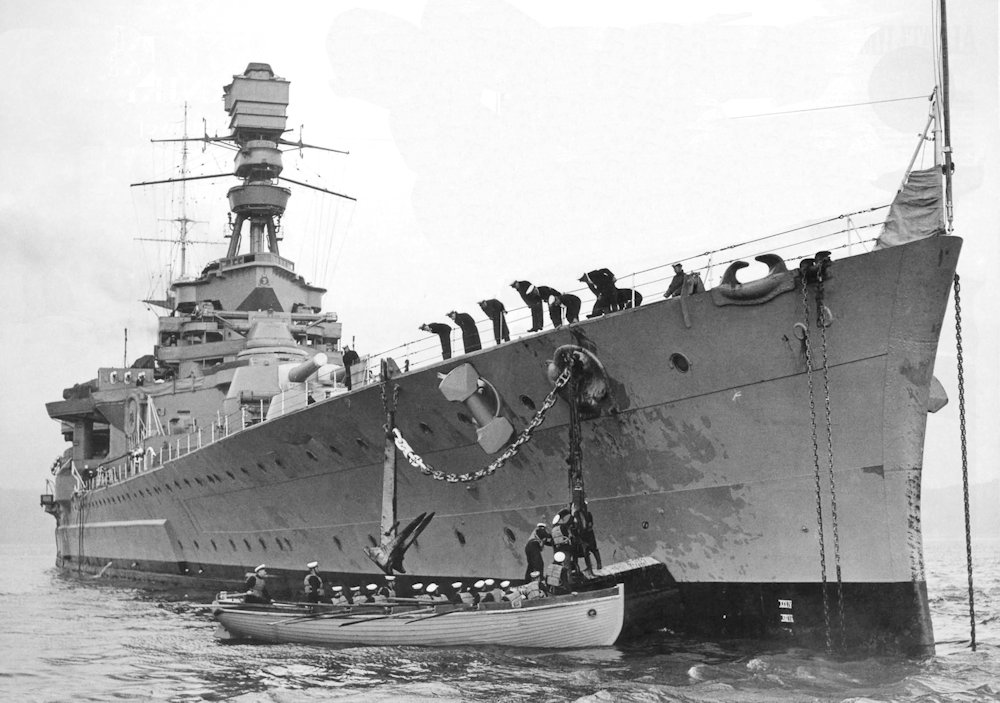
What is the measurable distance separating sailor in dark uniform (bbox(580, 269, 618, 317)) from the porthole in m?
1.09

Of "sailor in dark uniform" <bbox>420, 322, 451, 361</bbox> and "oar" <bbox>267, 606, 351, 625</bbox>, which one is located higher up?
"sailor in dark uniform" <bbox>420, 322, 451, 361</bbox>

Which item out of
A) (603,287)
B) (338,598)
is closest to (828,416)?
(603,287)

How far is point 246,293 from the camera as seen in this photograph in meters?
30.1

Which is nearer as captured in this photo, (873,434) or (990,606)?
(873,434)

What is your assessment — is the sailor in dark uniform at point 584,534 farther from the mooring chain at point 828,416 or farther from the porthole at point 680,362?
the mooring chain at point 828,416

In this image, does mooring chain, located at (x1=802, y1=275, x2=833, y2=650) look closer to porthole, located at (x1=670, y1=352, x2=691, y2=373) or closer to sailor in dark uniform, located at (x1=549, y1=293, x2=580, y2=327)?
porthole, located at (x1=670, y1=352, x2=691, y2=373)

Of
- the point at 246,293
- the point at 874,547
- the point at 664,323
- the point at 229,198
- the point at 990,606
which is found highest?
the point at 229,198

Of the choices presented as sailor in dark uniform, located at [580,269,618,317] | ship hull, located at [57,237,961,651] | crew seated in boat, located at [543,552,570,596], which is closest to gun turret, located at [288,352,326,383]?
ship hull, located at [57,237,961,651]

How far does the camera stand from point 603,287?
12.5 metres

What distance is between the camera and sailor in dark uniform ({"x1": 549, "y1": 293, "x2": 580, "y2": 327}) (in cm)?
1270

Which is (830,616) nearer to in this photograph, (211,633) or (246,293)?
(211,633)

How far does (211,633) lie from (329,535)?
2780 millimetres

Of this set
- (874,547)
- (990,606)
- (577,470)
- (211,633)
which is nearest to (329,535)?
(211,633)

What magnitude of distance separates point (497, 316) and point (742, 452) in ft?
12.9
